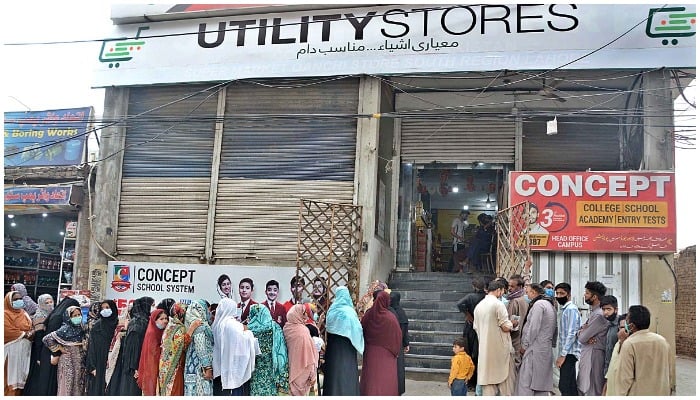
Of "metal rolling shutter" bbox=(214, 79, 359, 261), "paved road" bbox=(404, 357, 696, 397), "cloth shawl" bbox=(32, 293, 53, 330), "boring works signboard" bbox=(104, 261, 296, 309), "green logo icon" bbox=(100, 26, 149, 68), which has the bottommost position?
"paved road" bbox=(404, 357, 696, 397)

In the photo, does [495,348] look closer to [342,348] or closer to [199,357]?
[342,348]

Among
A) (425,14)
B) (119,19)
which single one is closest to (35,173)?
(119,19)

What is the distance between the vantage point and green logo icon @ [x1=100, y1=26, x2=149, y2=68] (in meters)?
11.7

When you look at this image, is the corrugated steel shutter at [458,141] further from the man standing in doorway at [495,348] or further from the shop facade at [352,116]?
the man standing in doorway at [495,348]

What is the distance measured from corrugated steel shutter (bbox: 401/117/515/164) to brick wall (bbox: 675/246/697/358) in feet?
18.3

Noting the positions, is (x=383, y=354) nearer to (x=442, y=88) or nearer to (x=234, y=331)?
(x=234, y=331)

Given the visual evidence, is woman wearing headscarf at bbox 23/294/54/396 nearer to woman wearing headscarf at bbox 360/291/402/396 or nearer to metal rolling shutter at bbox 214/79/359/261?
woman wearing headscarf at bbox 360/291/402/396

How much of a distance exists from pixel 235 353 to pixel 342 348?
1.12 meters

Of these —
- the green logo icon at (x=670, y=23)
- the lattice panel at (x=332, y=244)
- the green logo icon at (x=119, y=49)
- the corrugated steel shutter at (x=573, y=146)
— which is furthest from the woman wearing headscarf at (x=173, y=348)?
the green logo icon at (x=670, y=23)

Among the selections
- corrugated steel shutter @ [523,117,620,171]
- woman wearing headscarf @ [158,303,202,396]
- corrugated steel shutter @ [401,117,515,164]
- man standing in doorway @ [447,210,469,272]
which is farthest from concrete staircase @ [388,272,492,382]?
woman wearing headscarf @ [158,303,202,396]

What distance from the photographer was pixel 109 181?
11656 millimetres

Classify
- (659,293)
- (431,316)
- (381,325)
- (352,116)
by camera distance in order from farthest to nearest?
1. (352,116)
2. (431,316)
3. (659,293)
4. (381,325)

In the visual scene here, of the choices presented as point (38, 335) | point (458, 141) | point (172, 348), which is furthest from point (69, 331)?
point (458, 141)

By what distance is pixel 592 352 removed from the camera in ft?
20.4
